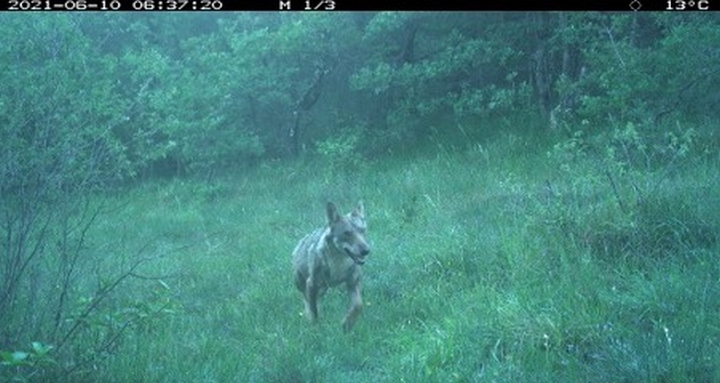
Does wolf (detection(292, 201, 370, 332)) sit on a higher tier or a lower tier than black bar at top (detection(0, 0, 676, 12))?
lower

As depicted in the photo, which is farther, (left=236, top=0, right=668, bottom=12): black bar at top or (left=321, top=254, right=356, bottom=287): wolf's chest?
(left=236, top=0, right=668, bottom=12): black bar at top

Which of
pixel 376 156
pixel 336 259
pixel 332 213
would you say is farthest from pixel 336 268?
pixel 376 156

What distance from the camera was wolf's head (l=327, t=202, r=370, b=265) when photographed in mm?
7992

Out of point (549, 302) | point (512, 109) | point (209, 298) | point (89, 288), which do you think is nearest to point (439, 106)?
point (512, 109)

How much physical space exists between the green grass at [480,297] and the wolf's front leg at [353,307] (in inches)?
4.2

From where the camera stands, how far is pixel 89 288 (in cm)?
879

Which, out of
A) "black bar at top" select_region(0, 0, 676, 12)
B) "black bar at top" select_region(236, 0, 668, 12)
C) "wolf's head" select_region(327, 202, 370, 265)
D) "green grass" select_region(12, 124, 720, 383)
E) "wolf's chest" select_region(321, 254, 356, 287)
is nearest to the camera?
"green grass" select_region(12, 124, 720, 383)

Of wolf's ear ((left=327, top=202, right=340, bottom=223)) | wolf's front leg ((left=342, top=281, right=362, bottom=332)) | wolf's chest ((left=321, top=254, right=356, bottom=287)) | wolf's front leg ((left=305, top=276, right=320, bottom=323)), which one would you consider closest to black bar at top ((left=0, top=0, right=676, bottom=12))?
wolf's ear ((left=327, top=202, right=340, bottom=223))

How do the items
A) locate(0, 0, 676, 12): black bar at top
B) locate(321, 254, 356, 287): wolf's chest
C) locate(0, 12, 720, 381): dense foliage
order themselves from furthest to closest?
locate(0, 0, 676, 12): black bar at top, locate(321, 254, 356, 287): wolf's chest, locate(0, 12, 720, 381): dense foliage

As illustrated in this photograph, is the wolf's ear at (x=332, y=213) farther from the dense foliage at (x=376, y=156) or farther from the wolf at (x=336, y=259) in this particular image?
the dense foliage at (x=376, y=156)

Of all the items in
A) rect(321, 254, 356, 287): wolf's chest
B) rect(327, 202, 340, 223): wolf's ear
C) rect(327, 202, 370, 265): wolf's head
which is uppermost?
rect(327, 202, 340, 223): wolf's ear

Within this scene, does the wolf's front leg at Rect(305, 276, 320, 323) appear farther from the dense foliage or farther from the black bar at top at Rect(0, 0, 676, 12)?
the black bar at top at Rect(0, 0, 676, 12)

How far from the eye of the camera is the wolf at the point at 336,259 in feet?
26.4

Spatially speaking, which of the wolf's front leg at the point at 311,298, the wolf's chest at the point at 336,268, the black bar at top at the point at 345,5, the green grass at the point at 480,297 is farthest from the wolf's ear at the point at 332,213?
the black bar at top at the point at 345,5
